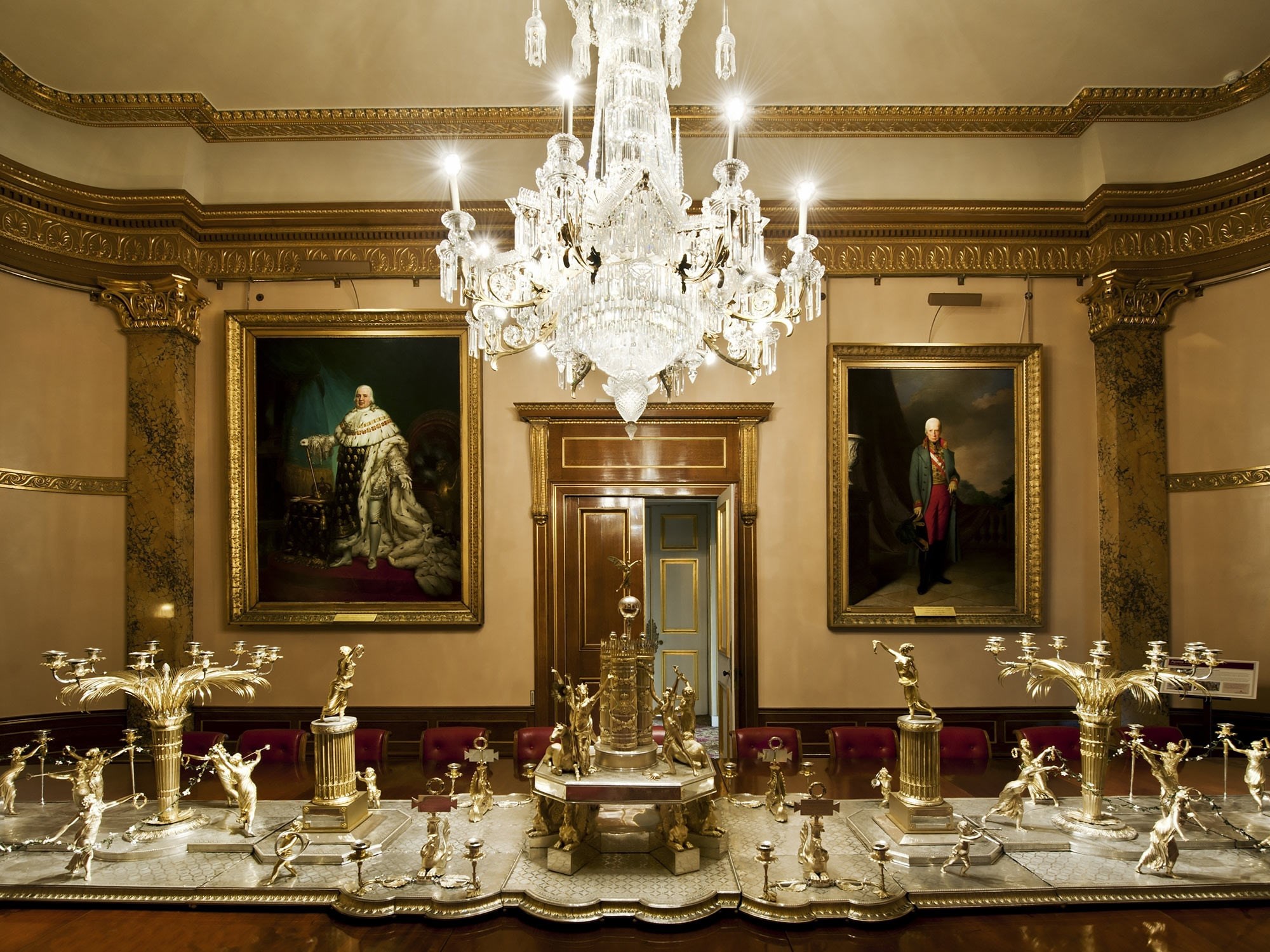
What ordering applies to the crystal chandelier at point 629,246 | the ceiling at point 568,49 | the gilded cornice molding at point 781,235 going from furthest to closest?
the gilded cornice molding at point 781,235 < the ceiling at point 568,49 < the crystal chandelier at point 629,246

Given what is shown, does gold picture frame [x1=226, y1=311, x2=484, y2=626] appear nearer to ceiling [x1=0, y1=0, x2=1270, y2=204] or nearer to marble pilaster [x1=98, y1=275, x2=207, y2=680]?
marble pilaster [x1=98, y1=275, x2=207, y2=680]

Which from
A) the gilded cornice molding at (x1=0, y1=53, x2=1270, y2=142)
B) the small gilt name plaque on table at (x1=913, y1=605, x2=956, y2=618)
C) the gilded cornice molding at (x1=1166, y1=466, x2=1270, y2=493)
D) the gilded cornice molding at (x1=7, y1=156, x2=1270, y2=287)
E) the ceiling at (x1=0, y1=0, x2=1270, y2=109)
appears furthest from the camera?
the small gilt name plaque on table at (x1=913, y1=605, x2=956, y2=618)

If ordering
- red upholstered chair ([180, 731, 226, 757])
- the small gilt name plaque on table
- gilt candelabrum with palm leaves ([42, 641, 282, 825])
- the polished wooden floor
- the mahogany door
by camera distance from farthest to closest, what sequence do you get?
1. the mahogany door
2. the small gilt name plaque on table
3. red upholstered chair ([180, 731, 226, 757])
4. gilt candelabrum with palm leaves ([42, 641, 282, 825])
5. the polished wooden floor

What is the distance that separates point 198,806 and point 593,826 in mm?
1979

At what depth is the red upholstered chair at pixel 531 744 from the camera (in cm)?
471

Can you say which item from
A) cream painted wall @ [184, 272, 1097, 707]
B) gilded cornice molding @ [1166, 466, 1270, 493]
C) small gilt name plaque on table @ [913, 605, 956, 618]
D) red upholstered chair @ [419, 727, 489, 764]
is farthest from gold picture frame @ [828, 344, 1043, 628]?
red upholstered chair @ [419, 727, 489, 764]

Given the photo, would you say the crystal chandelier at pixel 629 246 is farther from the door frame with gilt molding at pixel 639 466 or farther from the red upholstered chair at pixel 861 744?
the red upholstered chair at pixel 861 744

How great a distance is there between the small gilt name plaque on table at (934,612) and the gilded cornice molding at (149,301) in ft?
20.4

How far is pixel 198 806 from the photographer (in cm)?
→ 360

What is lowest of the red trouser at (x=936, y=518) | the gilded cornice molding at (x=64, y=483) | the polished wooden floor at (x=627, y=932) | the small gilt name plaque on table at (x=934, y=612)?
the polished wooden floor at (x=627, y=932)

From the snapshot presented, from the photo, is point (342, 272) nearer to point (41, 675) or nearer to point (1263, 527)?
point (41, 675)

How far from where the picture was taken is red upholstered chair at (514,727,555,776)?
4707 mm

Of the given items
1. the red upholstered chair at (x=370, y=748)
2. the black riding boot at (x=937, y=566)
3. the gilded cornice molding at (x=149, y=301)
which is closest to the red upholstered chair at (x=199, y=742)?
the red upholstered chair at (x=370, y=748)

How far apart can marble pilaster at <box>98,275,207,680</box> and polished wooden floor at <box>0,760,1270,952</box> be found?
329 centimetres
